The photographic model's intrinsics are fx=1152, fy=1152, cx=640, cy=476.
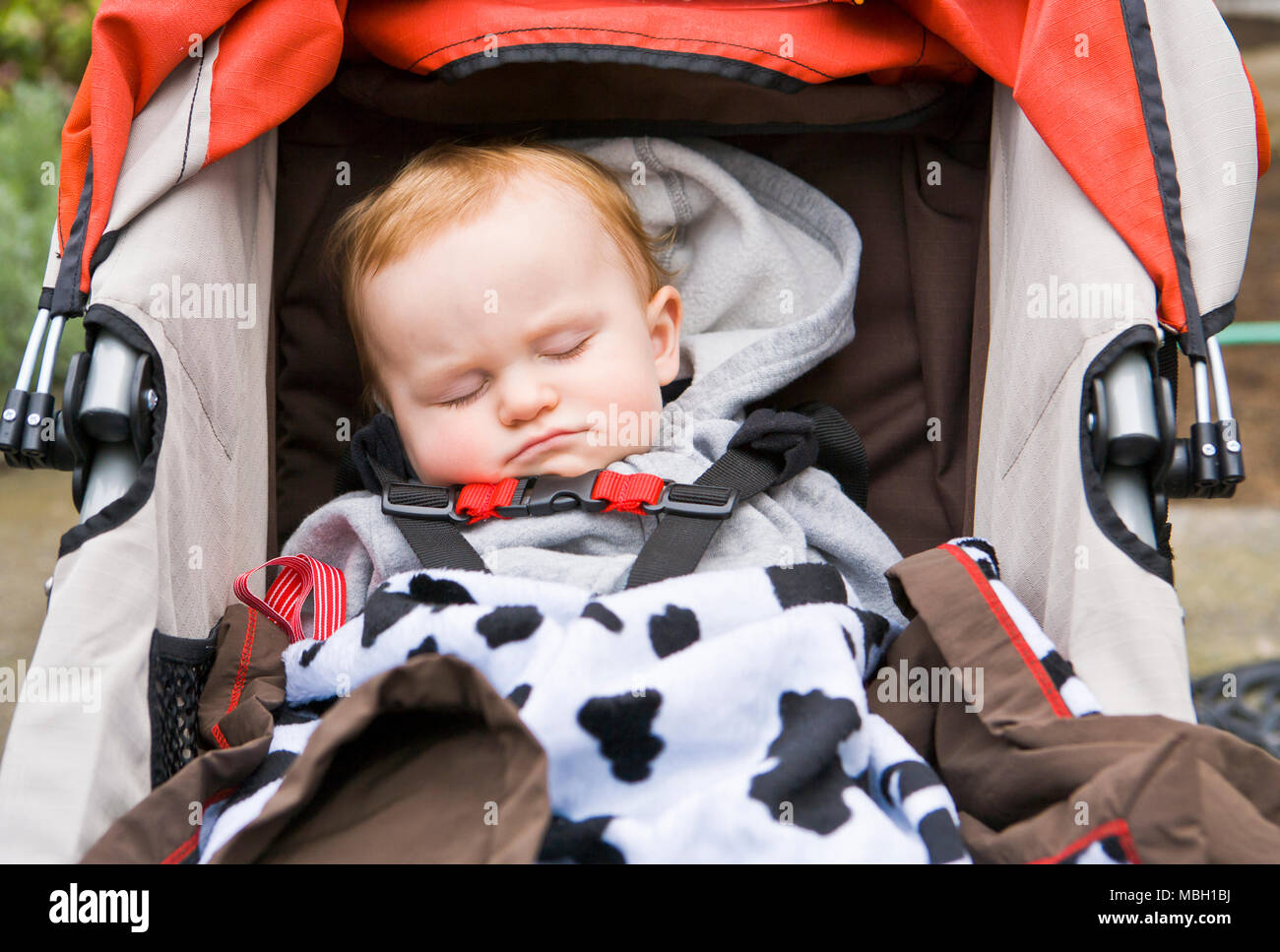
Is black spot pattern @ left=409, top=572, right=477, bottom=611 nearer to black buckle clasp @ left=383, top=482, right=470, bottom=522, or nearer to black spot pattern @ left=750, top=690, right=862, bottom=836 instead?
black buckle clasp @ left=383, top=482, right=470, bottom=522

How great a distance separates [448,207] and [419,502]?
0.35 metres

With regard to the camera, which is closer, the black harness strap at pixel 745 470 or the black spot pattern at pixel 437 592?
the black spot pattern at pixel 437 592

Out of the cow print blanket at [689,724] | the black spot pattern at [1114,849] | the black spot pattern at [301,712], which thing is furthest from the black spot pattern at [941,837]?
the black spot pattern at [301,712]

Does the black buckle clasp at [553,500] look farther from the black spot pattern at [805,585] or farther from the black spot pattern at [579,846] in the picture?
the black spot pattern at [579,846]

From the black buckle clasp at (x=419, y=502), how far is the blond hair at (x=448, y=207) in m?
0.19

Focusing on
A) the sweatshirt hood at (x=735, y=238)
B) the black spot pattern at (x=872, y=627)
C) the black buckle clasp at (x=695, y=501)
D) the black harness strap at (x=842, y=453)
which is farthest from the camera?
the sweatshirt hood at (x=735, y=238)

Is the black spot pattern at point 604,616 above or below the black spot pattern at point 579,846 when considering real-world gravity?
above

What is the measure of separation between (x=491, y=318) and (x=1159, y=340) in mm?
684

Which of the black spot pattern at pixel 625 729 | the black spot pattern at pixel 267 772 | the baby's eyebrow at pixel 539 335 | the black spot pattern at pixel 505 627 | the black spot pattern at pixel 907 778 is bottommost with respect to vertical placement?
the black spot pattern at pixel 267 772

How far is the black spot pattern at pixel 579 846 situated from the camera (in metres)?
0.90

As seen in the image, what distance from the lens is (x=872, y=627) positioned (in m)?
1.17

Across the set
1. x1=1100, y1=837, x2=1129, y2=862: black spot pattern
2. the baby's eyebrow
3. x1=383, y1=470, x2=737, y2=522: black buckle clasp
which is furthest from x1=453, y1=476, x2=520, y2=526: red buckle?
x1=1100, y1=837, x2=1129, y2=862: black spot pattern

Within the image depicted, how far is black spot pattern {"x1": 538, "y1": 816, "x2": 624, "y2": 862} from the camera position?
2.94 ft
